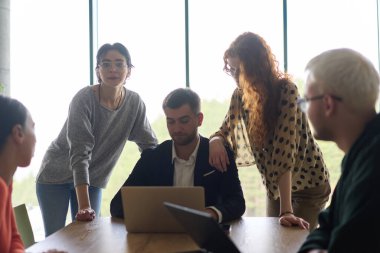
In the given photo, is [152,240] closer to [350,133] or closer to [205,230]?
[205,230]

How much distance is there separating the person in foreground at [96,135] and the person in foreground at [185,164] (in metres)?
0.42

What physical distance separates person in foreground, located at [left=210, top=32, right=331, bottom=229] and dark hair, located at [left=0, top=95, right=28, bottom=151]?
105 centimetres

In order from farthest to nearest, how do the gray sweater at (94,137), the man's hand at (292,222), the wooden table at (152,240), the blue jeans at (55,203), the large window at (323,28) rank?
the large window at (323,28) < the blue jeans at (55,203) < the gray sweater at (94,137) < the man's hand at (292,222) < the wooden table at (152,240)

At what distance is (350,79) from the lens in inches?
57.7

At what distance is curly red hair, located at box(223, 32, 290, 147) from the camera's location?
250 cm

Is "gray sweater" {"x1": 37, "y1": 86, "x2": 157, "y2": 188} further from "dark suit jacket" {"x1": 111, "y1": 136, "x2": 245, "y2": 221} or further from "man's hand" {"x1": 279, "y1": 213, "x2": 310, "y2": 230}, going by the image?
"man's hand" {"x1": 279, "y1": 213, "x2": 310, "y2": 230}

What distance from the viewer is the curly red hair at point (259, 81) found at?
2496 mm

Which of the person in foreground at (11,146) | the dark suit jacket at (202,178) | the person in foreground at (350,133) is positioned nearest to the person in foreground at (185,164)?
the dark suit jacket at (202,178)

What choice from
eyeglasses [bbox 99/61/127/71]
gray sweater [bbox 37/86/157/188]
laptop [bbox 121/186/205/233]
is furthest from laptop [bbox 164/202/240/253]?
eyeglasses [bbox 99/61/127/71]

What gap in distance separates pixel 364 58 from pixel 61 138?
208 centimetres

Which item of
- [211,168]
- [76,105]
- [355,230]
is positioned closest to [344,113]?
[355,230]

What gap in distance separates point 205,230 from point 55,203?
1.79 metres

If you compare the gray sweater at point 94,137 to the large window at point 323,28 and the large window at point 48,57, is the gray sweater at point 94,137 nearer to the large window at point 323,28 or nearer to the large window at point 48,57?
the large window at point 48,57

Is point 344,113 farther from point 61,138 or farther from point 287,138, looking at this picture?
point 61,138
